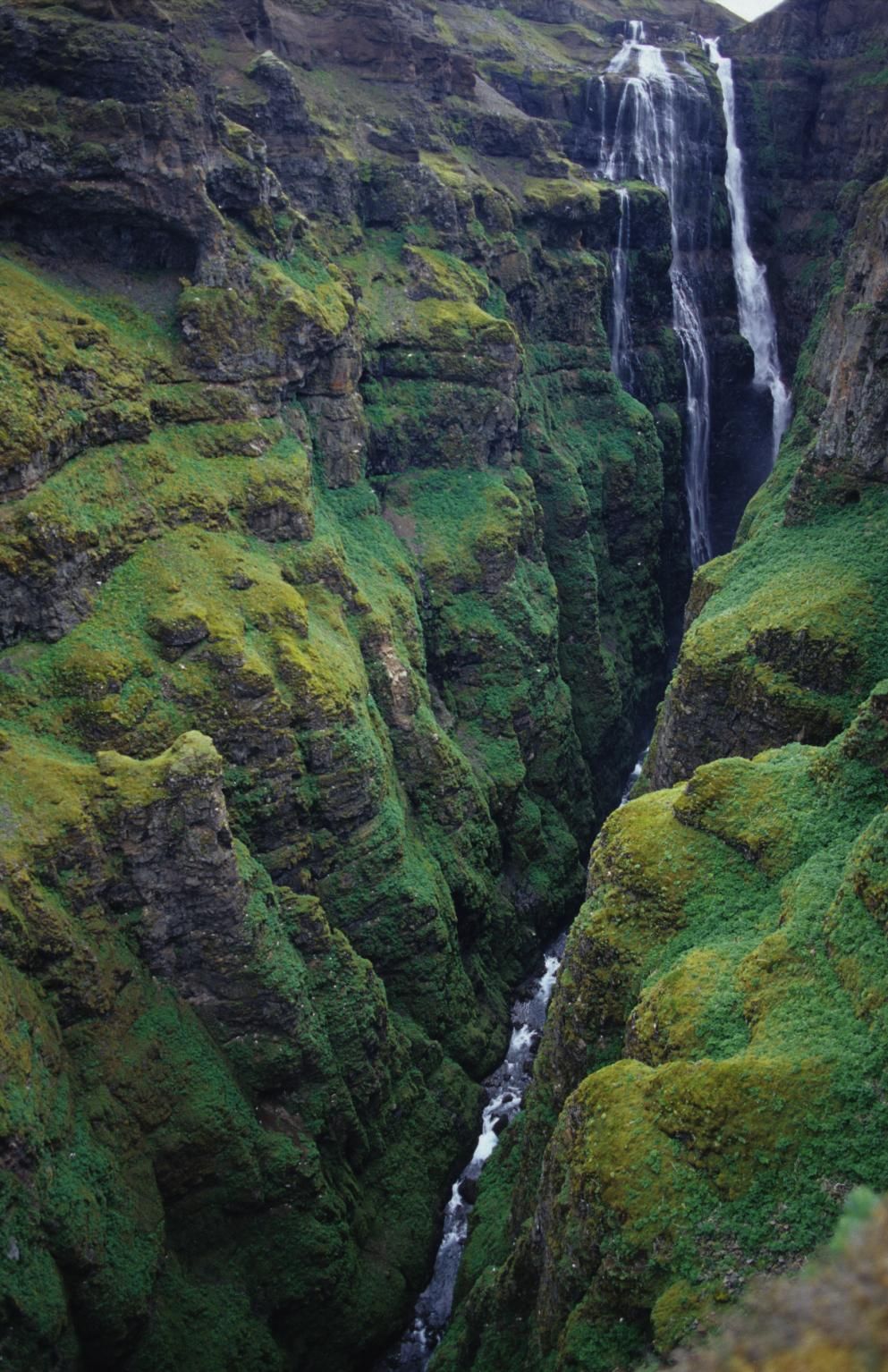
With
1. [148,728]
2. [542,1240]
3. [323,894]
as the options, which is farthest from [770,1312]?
[323,894]

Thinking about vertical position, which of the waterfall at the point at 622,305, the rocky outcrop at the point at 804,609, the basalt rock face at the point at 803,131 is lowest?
the rocky outcrop at the point at 804,609

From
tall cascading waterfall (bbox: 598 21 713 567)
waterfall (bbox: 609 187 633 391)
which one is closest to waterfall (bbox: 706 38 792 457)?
tall cascading waterfall (bbox: 598 21 713 567)

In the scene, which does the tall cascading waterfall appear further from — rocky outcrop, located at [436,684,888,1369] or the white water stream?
rocky outcrop, located at [436,684,888,1369]

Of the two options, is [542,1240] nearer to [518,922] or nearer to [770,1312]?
[770,1312]

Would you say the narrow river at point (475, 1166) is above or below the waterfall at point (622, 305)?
below

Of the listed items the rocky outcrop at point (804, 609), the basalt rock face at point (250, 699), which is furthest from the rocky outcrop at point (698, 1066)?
the basalt rock face at point (250, 699)

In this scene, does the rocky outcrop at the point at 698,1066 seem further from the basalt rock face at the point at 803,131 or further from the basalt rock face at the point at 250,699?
the basalt rock face at the point at 803,131

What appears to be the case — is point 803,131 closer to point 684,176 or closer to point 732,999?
point 684,176
